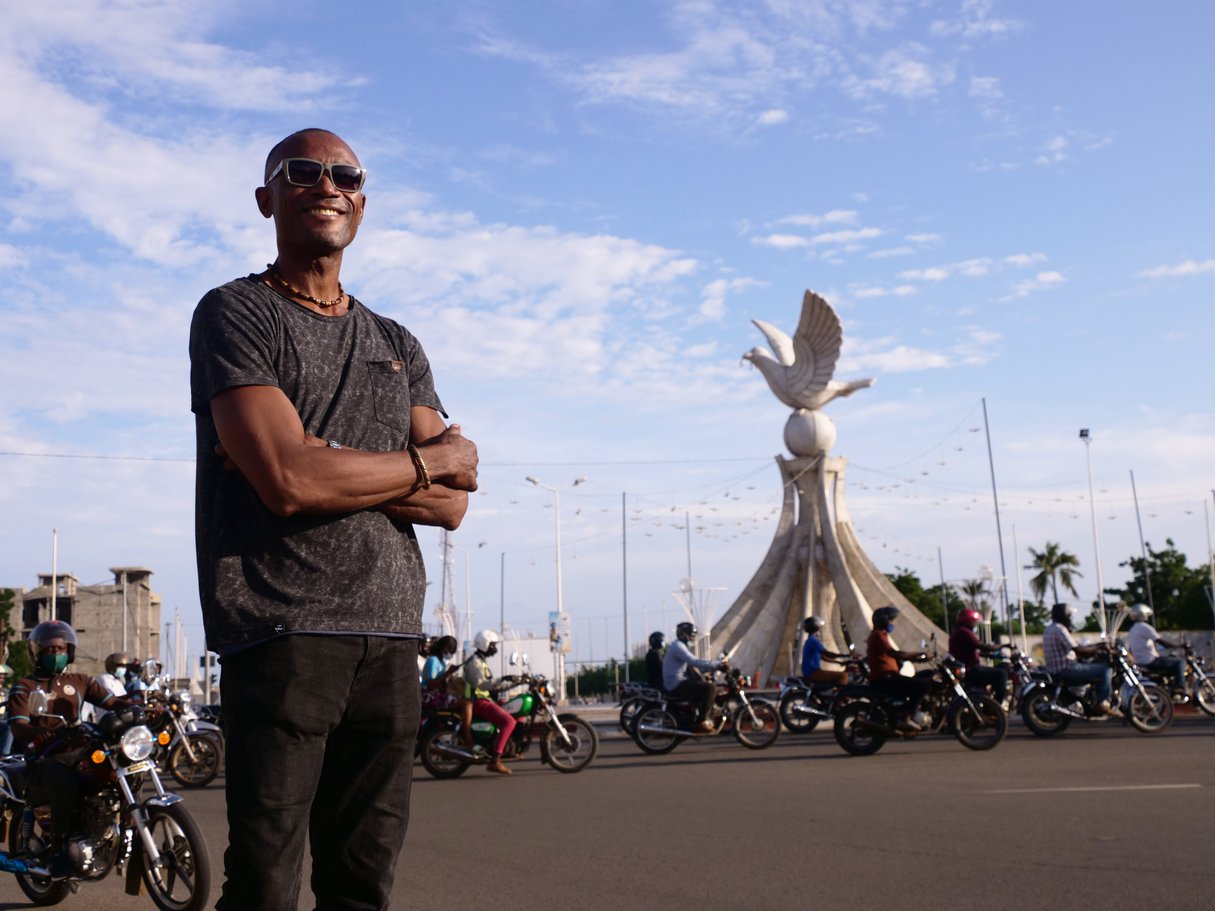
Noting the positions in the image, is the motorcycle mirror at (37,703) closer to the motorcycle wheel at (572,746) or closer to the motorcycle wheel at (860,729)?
the motorcycle wheel at (572,746)

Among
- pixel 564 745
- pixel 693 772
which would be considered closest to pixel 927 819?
pixel 693 772

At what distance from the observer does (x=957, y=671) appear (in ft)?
45.2

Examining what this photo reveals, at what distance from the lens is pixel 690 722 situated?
14.9 m

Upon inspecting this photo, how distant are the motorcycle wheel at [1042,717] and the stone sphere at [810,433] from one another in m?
20.0

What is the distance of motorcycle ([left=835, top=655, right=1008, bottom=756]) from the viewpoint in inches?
512

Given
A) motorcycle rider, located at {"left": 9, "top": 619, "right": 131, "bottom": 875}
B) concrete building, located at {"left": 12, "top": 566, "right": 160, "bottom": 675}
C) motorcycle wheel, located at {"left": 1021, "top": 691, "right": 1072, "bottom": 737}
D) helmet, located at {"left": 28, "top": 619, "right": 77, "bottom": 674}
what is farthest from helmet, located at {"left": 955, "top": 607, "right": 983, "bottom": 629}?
concrete building, located at {"left": 12, "top": 566, "right": 160, "bottom": 675}

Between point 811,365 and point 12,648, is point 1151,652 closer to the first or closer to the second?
point 811,365

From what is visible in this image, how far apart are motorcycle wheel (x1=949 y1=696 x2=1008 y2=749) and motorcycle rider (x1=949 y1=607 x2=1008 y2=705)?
65.3 inches

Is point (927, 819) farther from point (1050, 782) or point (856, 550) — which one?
point (856, 550)

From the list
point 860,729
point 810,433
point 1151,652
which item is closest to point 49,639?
point 860,729

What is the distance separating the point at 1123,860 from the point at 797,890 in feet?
5.38

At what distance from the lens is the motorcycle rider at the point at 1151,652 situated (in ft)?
54.0

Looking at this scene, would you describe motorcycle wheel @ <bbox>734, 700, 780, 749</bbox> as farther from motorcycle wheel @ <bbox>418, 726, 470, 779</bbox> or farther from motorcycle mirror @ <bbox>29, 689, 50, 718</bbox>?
motorcycle mirror @ <bbox>29, 689, 50, 718</bbox>

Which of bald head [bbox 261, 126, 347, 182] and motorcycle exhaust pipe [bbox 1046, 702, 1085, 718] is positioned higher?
bald head [bbox 261, 126, 347, 182]
